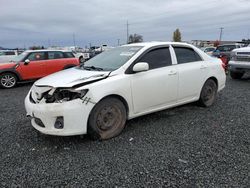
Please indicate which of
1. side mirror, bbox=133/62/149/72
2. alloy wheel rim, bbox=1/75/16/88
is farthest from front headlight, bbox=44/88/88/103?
alloy wheel rim, bbox=1/75/16/88

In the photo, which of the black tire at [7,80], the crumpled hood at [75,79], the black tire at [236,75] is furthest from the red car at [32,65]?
the black tire at [236,75]

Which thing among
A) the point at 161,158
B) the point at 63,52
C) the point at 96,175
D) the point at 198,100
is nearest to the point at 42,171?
the point at 96,175

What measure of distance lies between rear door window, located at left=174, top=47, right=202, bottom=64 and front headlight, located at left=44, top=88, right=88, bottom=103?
2.28 m

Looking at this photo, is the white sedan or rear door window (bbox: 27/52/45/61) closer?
the white sedan

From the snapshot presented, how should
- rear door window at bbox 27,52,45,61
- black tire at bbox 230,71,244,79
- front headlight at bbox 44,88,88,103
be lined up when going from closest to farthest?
front headlight at bbox 44,88,88,103 → rear door window at bbox 27,52,45,61 → black tire at bbox 230,71,244,79

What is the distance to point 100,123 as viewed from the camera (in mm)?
3354

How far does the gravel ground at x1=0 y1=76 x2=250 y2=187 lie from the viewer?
2.47 m

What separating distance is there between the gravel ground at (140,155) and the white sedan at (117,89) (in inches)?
12.8

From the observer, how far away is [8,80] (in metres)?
8.45

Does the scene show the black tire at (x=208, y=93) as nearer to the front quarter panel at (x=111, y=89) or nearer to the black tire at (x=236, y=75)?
the front quarter panel at (x=111, y=89)

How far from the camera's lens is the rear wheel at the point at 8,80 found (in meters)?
8.37

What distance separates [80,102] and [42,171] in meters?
1.01

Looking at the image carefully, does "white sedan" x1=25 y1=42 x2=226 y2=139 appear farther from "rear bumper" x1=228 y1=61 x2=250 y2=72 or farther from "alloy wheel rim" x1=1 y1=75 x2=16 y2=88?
"alloy wheel rim" x1=1 y1=75 x2=16 y2=88

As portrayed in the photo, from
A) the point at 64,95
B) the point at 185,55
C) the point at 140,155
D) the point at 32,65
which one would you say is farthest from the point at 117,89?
the point at 32,65
